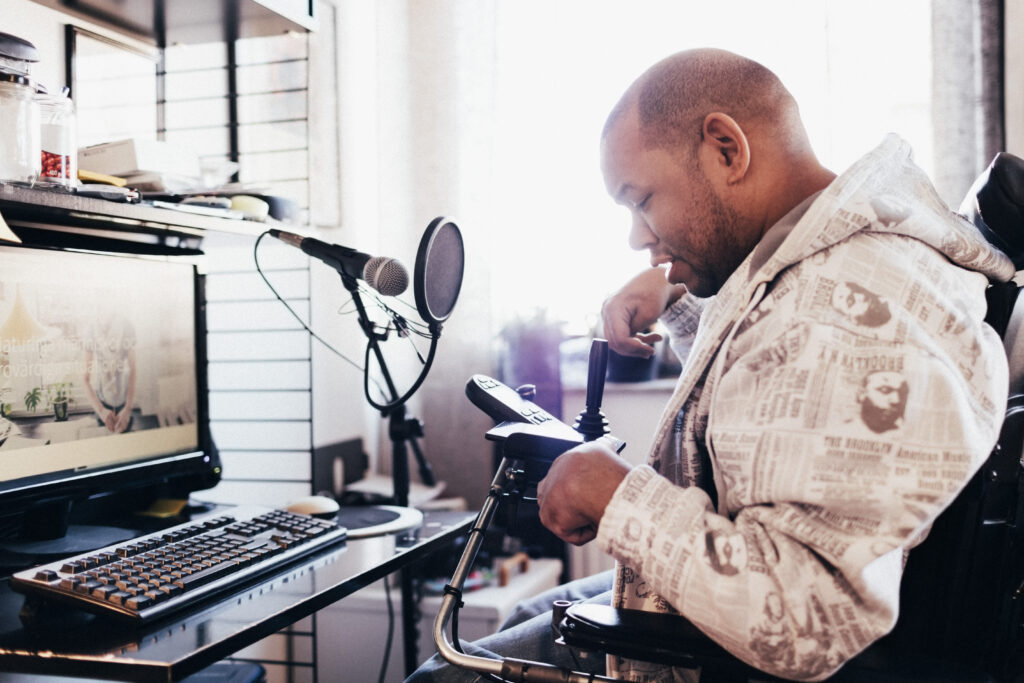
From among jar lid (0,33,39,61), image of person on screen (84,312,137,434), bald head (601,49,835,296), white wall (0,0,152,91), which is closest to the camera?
bald head (601,49,835,296)

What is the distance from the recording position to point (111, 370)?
125 cm

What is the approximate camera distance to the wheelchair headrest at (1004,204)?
3.09 ft

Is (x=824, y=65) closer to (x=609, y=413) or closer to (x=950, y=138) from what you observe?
(x=950, y=138)

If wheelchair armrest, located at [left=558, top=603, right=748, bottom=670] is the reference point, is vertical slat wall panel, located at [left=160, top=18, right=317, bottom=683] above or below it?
above

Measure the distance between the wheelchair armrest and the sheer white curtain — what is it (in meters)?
1.54

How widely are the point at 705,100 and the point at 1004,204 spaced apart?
36 cm

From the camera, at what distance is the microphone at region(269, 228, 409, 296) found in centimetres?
126

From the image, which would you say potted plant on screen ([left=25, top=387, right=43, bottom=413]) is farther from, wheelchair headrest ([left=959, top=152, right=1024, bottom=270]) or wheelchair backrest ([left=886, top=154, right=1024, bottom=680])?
wheelchair headrest ([left=959, top=152, right=1024, bottom=270])

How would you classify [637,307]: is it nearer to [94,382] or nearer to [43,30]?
[94,382]

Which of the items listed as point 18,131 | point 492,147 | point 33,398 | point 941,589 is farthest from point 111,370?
point 492,147

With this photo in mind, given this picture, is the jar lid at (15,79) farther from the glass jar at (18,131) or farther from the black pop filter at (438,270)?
the black pop filter at (438,270)

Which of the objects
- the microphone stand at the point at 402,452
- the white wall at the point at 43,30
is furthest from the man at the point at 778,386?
the white wall at the point at 43,30

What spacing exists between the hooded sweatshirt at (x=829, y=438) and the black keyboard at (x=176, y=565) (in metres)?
0.46

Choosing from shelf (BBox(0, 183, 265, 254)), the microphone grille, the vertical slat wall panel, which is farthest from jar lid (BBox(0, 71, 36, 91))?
the vertical slat wall panel
